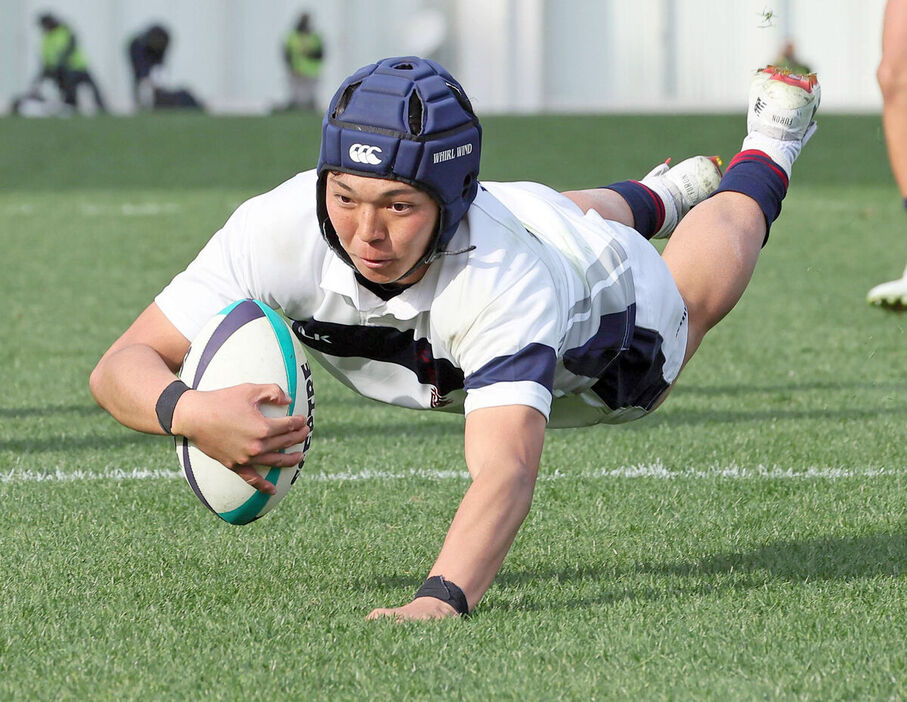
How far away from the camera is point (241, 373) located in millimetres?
3301

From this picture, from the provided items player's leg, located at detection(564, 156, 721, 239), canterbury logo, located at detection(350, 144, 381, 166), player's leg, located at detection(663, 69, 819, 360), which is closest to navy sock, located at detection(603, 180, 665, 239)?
player's leg, located at detection(564, 156, 721, 239)

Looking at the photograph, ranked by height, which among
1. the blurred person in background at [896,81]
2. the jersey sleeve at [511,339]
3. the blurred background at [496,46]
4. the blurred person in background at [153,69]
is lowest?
the blurred background at [496,46]

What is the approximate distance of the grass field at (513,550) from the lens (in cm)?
296

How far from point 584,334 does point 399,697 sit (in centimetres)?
103

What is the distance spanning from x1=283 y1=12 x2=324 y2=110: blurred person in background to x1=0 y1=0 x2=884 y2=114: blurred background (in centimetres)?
285

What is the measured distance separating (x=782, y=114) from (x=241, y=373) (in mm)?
2096

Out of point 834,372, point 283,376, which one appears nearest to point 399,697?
point 283,376

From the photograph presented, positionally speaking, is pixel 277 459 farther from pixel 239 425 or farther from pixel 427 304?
pixel 427 304

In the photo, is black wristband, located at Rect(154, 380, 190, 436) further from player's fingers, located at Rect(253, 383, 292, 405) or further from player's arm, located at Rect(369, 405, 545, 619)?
player's arm, located at Rect(369, 405, 545, 619)

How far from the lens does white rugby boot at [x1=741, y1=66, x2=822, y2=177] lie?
4.58 meters

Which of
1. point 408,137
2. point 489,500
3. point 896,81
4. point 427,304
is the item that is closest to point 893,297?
point 896,81

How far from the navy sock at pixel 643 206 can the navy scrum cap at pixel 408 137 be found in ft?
4.26

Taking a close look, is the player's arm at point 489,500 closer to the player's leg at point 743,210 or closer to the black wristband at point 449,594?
the black wristband at point 449,594

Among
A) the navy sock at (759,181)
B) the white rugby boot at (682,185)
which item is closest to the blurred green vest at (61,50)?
the white rugby boot at (682,185)
